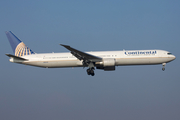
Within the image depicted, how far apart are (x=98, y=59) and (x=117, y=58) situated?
3.12 m

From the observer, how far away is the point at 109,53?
147 feet

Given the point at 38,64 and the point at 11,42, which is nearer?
the point at 38,64

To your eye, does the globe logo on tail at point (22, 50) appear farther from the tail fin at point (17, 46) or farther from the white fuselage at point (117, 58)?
the white fuselage at point (117, 58)

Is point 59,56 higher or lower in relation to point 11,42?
lower

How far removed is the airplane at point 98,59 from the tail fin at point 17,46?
216 centimetres

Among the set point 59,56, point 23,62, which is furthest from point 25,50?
point 59,56

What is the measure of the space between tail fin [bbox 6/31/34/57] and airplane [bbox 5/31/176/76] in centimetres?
216

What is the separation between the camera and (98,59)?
143ft

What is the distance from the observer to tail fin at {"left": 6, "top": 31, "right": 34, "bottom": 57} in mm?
48219

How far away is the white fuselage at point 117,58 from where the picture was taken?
44219 millimetres

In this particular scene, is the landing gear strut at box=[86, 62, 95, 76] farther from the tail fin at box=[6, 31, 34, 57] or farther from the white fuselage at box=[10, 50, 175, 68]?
the tail fin at box=[6, 31, 34, 57]

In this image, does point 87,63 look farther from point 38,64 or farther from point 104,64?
point 38,64

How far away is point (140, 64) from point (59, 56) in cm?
1338

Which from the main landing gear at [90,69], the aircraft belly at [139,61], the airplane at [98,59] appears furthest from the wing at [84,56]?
the aircraft belly at [139,61]
